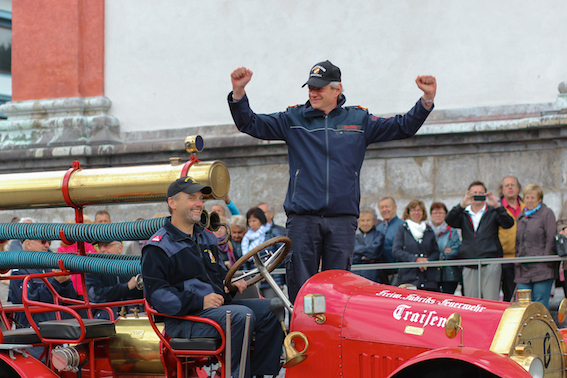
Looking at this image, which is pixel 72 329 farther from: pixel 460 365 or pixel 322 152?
pixel 460 365

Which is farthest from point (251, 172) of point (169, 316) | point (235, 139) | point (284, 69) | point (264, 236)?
point (169, 316)

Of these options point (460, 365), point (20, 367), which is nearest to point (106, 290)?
point (20, 367)

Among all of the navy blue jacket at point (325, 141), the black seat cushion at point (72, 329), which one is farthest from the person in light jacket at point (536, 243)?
the black seat cushion at point (72, 329)

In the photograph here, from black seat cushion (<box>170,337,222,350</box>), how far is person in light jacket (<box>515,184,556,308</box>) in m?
4.10

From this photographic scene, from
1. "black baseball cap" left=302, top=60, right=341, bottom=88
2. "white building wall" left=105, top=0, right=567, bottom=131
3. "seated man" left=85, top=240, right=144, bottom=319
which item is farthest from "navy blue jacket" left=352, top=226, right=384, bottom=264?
"black baseball cap" left=302, top=60, right=341, bottom=88

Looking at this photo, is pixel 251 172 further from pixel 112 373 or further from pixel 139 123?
pixel 112 373

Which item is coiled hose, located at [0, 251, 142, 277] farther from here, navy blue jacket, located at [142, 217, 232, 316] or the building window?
the building window

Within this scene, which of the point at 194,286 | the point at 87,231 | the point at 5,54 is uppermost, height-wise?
the point at 5,54

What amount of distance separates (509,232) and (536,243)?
1.09 feet

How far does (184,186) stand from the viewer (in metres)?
4.47

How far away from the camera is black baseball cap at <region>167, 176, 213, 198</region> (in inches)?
175

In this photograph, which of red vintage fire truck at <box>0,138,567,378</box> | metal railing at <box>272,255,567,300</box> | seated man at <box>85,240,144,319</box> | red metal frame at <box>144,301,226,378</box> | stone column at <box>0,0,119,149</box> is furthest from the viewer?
stone column at <box>0,0,119,149</box>

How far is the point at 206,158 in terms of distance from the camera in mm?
11094

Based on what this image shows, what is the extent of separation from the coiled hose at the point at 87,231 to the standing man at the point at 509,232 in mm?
4172
